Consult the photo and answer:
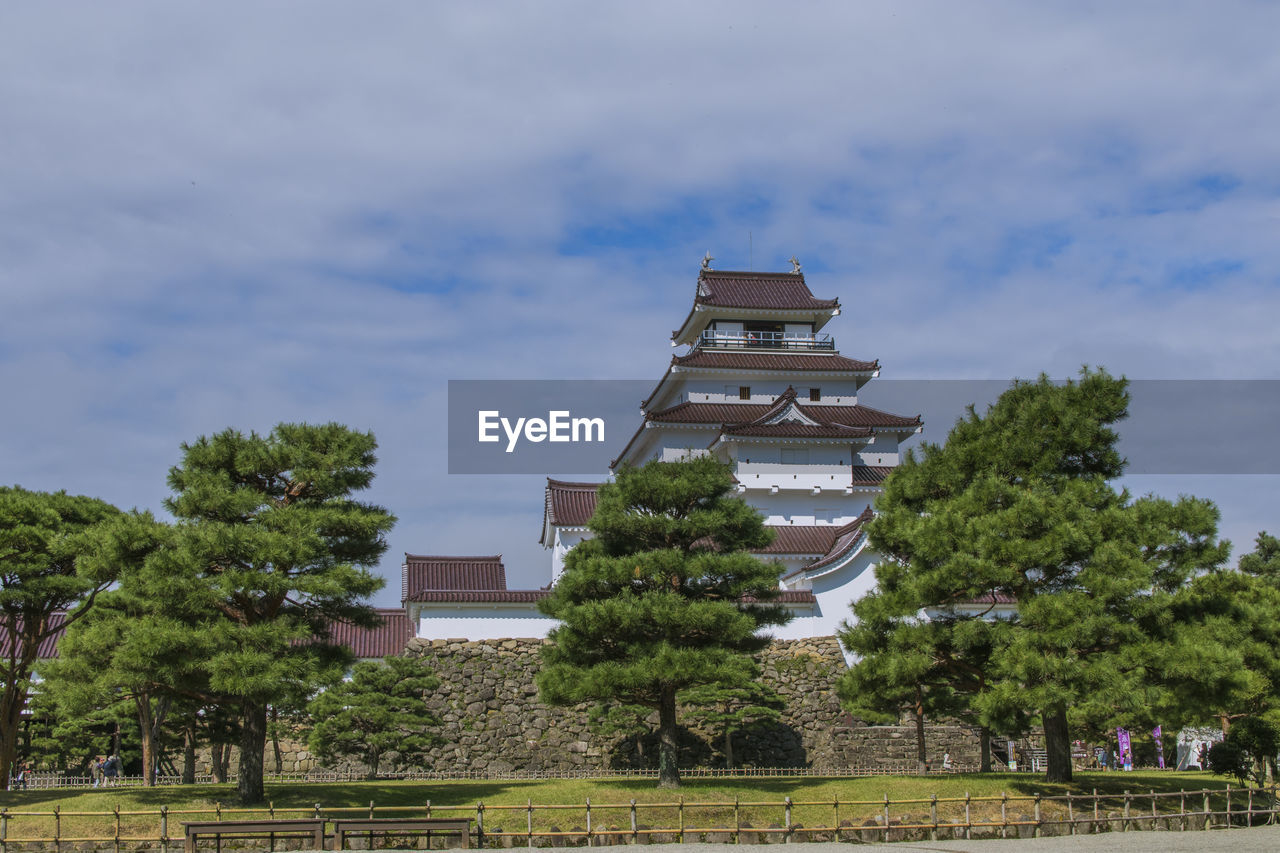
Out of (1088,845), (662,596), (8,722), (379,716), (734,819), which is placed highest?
(662,596)

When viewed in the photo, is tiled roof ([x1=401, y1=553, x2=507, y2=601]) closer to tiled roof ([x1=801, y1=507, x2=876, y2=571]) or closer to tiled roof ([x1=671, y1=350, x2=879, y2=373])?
tiled roof ([x1=801, y1=507, x2=876, y2=571])

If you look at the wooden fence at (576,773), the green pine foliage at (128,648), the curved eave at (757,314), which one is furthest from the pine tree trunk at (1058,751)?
the curved eave at (757,314)

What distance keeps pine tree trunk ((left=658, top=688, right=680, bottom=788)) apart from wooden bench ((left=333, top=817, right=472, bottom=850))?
14.6 ft

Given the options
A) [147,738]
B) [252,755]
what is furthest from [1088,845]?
[147,738]

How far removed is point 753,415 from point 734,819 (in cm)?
2374

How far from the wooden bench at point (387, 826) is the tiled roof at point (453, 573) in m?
16.0

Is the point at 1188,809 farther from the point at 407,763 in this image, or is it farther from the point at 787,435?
the point at 787,435

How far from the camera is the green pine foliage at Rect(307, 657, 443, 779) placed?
25422mm

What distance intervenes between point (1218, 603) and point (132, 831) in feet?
60.6

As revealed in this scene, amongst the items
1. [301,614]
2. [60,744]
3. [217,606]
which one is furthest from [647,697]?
[60,744]

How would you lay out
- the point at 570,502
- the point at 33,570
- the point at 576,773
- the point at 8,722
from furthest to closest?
the point at 570,502 → the point at 576,773 → the point at 8,722 → the point at 33,570

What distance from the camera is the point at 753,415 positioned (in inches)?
1609

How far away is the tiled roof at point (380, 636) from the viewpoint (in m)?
A: 36.6

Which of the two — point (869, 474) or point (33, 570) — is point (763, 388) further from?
point (33, 570)
